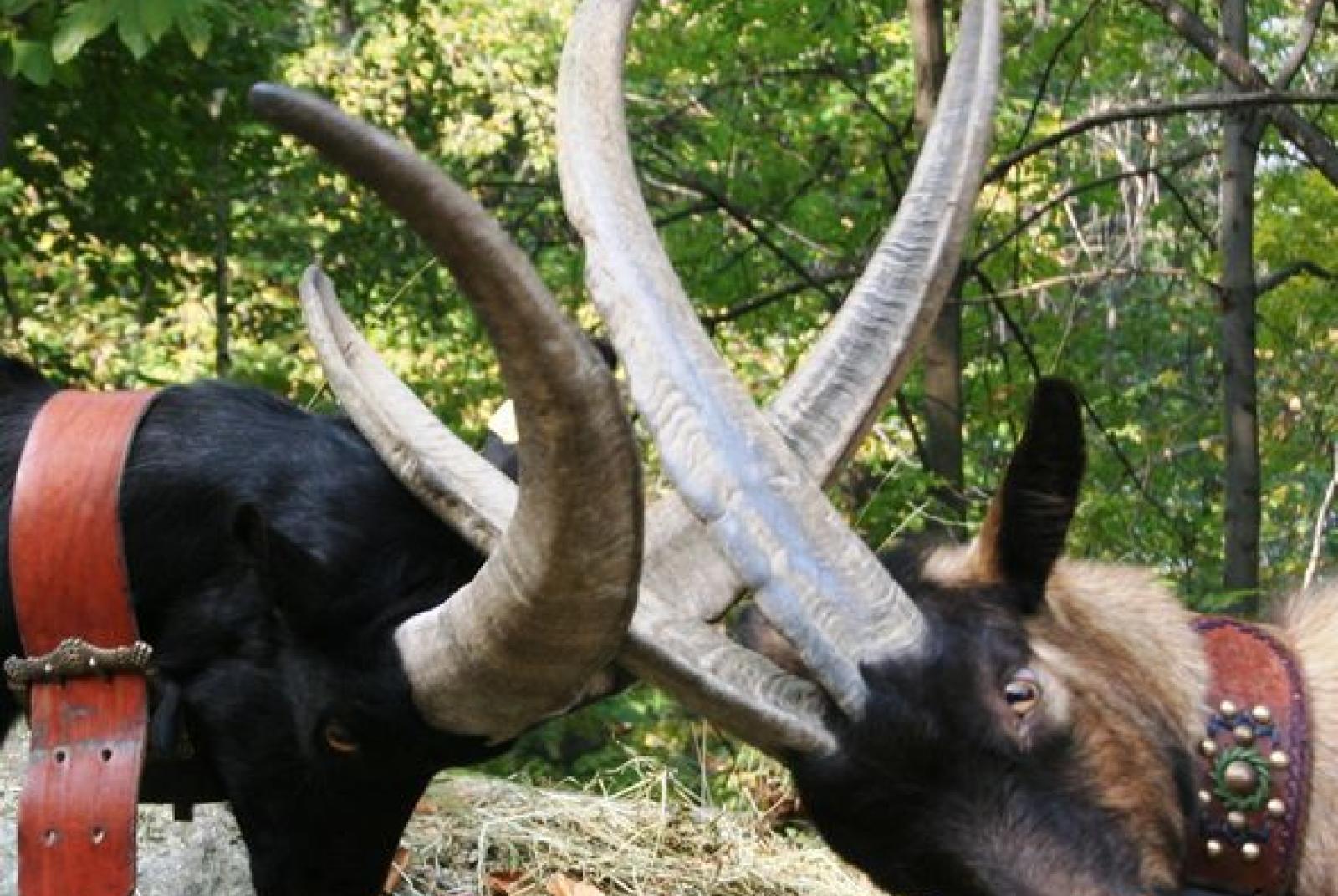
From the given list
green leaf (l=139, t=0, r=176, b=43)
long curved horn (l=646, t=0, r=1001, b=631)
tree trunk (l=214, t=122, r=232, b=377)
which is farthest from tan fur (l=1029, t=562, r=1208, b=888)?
tree trunk (l=214, t=122, r=232, b=377)

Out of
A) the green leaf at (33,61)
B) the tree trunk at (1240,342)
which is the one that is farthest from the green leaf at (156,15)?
the tree trunk at (1240,342)

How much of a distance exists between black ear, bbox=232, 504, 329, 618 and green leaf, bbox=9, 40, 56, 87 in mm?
3270

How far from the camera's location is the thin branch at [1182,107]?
6.64 metres

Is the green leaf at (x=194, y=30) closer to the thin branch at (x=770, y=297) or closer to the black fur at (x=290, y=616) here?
the black fur at (x=290, y=616)

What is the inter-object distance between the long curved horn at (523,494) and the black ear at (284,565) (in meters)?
0.24

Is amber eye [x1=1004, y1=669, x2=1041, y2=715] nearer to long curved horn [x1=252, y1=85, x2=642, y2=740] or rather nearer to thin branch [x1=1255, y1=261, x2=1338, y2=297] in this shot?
long curved horn [x1=252, y1=85, x2=642, y2=740]

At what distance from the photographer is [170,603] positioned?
4434mm

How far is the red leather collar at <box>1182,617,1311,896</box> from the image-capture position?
10.9ft

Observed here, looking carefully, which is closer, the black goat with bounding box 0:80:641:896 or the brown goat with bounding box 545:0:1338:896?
the brown goat with bounding box 545:0:1338:896

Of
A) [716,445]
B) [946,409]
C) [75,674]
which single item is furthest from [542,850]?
[946,409]

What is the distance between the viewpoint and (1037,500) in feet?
10.9

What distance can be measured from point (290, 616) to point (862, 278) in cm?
131

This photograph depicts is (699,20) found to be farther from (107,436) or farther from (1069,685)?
(1069,685)

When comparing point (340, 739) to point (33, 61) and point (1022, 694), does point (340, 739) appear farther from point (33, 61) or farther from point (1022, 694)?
point (33, 61)
